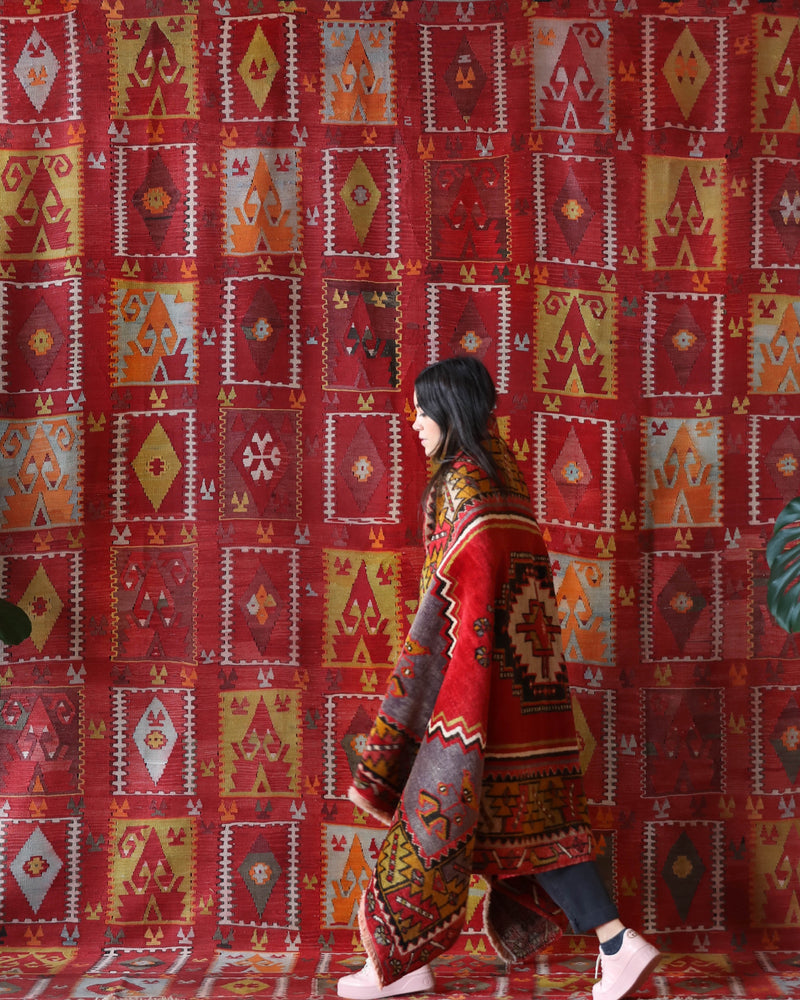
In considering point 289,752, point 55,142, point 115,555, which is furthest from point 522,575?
point 55,142

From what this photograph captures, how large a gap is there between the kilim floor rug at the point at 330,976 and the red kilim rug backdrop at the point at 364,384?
16cm

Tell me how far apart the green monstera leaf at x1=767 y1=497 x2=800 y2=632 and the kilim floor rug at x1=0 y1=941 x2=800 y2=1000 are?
0.95 m

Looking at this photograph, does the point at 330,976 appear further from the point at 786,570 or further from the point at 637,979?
the point at 786,570

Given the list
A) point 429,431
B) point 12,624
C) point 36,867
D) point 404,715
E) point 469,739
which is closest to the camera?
point 469,739

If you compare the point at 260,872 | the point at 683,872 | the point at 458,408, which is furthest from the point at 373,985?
the point at 458,408

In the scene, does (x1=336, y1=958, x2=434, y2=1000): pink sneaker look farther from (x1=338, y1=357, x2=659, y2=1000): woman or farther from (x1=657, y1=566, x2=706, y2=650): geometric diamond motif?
(x1=657, y1=566, x2=706, y2=650): geometric diamond motif

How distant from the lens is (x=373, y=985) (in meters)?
2.49

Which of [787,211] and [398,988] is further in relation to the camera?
[787,211]

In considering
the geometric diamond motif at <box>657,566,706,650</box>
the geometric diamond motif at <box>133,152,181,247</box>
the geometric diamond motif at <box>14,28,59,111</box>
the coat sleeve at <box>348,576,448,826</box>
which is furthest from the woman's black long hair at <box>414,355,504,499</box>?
the geometric diamond motif at <box>14,28,59,111</box>

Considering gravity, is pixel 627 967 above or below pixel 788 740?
below

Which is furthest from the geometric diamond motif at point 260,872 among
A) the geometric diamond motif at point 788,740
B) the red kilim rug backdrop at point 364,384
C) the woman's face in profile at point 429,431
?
the geometric diamond motif at point 788,740

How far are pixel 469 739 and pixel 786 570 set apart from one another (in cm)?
90

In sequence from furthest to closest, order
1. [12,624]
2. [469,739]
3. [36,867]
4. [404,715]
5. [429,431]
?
[36,867], [12,624], [429,431], [404,715], [469,739]

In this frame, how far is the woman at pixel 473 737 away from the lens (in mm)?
2283
